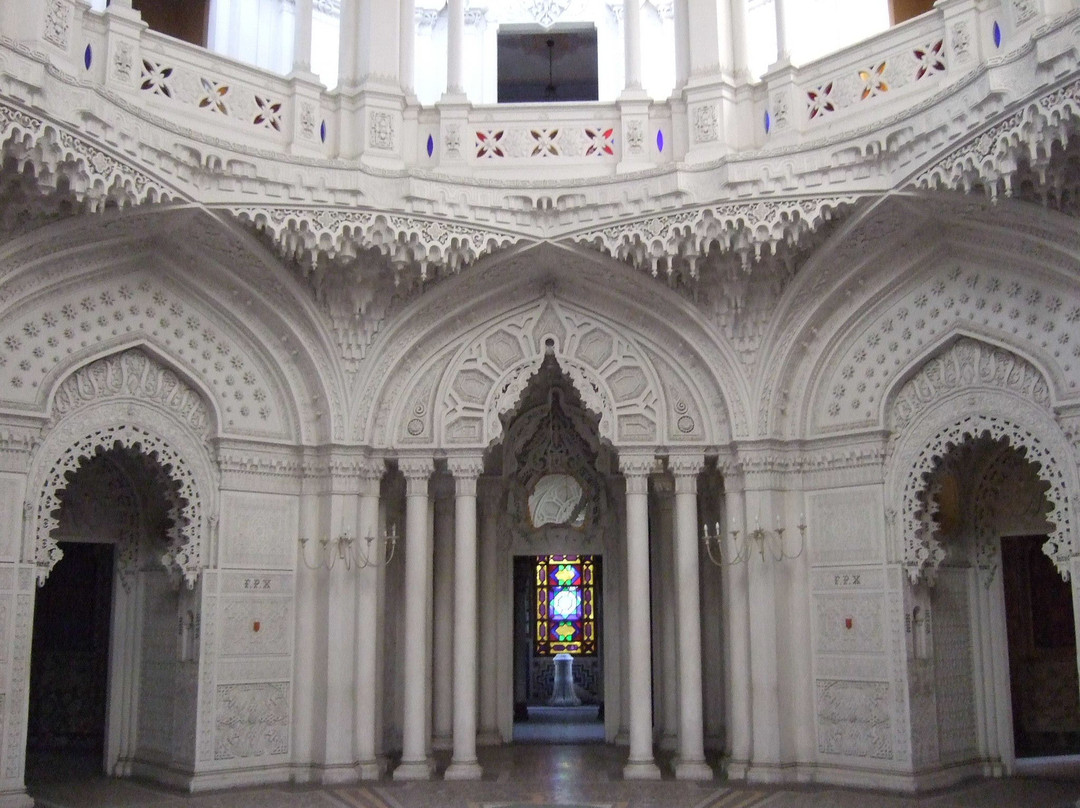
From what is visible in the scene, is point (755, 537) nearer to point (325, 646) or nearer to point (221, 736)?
point (325, 646)

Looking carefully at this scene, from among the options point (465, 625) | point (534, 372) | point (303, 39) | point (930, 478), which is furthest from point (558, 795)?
point (303, 39)

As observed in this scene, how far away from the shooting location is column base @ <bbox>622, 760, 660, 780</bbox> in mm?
9391

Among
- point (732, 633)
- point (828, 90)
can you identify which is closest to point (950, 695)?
point (732, 633)

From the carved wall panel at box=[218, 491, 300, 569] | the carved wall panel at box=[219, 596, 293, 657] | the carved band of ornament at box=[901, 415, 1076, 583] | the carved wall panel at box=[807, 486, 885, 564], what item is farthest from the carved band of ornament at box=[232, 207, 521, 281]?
the carved band of ornament at box=[901, 415, 1076, 583]

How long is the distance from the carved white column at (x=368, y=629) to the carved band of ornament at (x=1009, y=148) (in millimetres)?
5183

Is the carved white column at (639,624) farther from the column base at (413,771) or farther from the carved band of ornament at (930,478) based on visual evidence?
the carved band of ornament at (930,478)

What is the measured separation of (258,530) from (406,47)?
447 centimetres

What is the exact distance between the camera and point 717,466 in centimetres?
1002

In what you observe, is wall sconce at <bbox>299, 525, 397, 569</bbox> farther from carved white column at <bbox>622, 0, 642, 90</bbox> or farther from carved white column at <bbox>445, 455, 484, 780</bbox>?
carved white column at <bbox>622, 0, 642, 90</bbox>

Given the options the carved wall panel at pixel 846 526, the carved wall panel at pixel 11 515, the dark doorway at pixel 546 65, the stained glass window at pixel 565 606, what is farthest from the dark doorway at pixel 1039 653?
the carved wall panel at pixel 11 515

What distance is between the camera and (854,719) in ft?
29.7

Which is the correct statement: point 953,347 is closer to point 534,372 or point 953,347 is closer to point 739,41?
point 739,41

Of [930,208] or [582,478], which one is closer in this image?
[930,208]

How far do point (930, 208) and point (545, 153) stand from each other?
10.8ft
